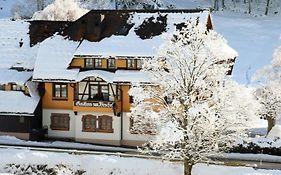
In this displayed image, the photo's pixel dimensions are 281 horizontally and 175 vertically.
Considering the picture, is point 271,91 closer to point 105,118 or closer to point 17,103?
point 105,118

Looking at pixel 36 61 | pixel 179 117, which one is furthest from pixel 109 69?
pixel 179 117

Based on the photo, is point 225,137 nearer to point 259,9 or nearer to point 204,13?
point 204,13

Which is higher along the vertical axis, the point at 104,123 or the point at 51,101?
the point at 51,101

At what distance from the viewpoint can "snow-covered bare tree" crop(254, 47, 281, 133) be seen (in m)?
49.4

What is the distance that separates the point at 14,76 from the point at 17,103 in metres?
2.55

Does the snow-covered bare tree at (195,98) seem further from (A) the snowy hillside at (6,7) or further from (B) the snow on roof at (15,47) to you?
(A) the snowy hillside at (6,7)

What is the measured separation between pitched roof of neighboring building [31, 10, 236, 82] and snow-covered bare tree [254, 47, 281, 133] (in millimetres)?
3611

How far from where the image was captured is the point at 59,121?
→ 50594mm

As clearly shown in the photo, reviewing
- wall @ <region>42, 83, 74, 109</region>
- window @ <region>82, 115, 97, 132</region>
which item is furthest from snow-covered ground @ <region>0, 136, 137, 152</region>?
wall @ <region>42, 83, 74, 109</region>

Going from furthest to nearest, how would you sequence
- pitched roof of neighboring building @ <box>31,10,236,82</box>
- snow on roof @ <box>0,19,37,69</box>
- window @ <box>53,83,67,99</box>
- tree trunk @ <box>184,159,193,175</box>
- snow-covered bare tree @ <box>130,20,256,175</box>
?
snow on roof @ <box>0,19,37,69</box>
window @ <box>53,83,67,99</box>
pitched roof of neighboring building @ <box>31,10,236,82</box>
tree trunk @ <box>184,159,193,175</box>
snow-covered bare tree @ <box>130,20,256,175</box>

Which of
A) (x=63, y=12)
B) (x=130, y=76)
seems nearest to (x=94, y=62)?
(x=130, y=76)

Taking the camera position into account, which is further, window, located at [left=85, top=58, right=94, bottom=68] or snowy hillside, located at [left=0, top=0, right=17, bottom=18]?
snowy hillside, located at [left=0, top=0, right=17, bottom=18]

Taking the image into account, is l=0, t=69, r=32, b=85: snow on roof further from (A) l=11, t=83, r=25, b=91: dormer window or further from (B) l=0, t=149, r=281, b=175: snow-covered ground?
(B) l=0, t=149, r=281, b=175: snow-covered ground

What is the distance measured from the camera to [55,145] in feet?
158
